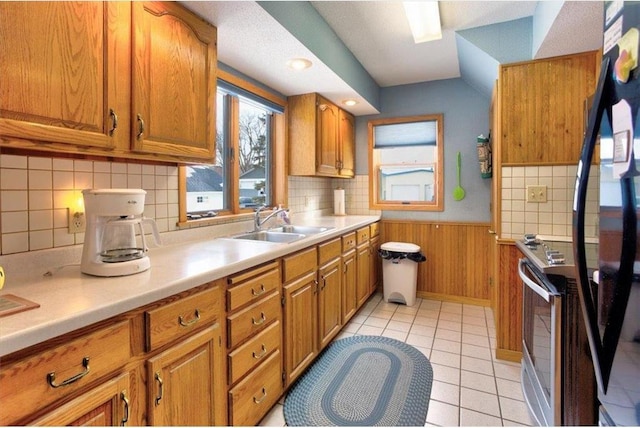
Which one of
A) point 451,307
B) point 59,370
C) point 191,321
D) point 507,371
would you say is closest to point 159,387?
point 191,321

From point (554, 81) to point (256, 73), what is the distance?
2.06 meters

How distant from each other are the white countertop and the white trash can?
1.83 metres

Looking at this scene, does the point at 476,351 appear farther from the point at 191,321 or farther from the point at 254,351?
the point at 191,321

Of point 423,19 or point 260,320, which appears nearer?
point 260,320

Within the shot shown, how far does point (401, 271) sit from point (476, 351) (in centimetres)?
104

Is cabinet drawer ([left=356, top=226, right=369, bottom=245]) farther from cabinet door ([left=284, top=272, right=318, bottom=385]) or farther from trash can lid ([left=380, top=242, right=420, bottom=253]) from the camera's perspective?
cabinet door ([left=284, top=272, right=318, bottom=385])

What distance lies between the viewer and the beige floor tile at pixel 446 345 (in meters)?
2.37

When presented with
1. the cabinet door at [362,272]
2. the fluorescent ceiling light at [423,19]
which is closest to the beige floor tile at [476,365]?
the cabinet door at [362,272]

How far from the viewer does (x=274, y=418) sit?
1.66 m

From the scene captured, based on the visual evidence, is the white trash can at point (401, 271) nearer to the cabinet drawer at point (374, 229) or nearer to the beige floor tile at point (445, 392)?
the cabinet drawer at point (374, 229)

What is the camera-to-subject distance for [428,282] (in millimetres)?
3523

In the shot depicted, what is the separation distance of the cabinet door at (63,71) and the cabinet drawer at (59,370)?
654 mm

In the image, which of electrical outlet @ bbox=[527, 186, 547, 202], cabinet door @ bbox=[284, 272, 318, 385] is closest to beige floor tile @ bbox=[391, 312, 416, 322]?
cabinet door @ bbox=[284, 272, 318, 385]

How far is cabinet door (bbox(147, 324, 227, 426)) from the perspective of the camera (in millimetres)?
1049
